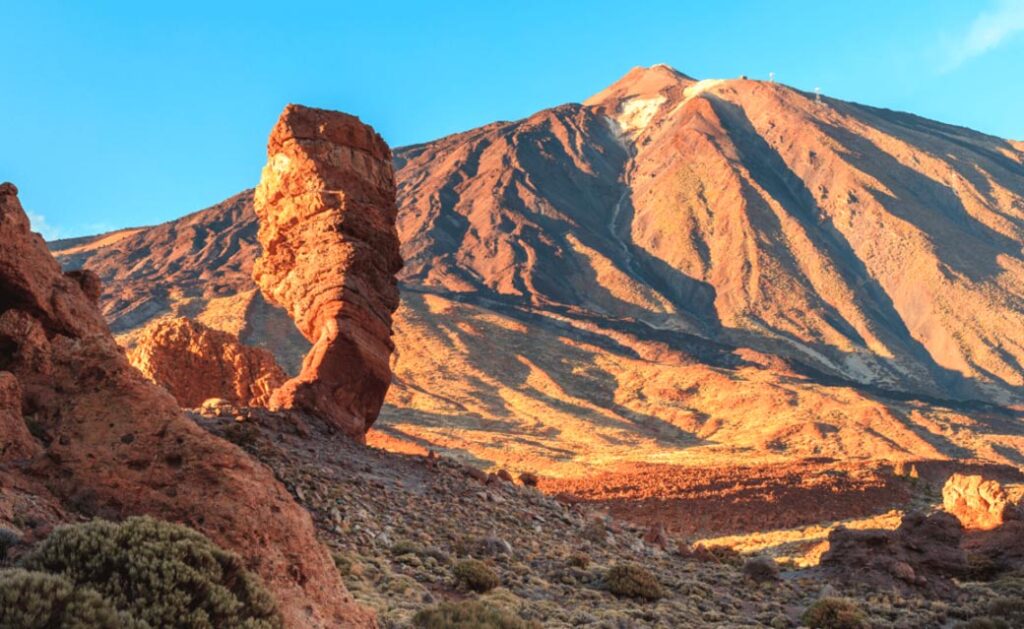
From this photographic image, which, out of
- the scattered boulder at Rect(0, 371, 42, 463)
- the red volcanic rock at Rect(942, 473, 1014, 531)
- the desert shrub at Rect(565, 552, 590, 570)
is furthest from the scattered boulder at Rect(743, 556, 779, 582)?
the scattered boulder at Rect(0, 371, 42, 463)

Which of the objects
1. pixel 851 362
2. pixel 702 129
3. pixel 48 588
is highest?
pixel 702 129

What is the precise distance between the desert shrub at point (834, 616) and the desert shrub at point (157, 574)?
33.4ft

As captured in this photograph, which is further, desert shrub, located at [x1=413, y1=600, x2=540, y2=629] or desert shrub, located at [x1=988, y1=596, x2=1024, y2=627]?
desert shrub, located at [x1=988, y1=596, x2=1024, y2=627]

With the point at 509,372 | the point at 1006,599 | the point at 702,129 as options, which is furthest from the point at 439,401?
the point at 702,129

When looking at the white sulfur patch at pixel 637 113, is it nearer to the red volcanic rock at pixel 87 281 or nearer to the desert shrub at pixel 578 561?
the red volcanic rock at pixel 87 281

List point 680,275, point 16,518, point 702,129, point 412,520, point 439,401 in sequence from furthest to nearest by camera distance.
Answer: point 702,129 → point 680,275 → point 439,401 → point 412,520 → point 16,518

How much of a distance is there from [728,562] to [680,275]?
99.0 metres

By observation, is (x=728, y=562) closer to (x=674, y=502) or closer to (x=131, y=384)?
(x=674, y=502)

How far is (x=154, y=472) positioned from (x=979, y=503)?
2411cm

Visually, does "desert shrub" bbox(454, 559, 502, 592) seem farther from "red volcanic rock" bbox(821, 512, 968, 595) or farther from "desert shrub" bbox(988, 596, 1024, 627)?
"red volcanic rock" bbox(821, 512, 968, 595)

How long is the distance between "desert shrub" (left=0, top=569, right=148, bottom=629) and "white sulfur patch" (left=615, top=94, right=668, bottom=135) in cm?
17327

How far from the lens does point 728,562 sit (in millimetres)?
20844

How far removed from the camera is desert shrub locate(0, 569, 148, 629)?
199 inches

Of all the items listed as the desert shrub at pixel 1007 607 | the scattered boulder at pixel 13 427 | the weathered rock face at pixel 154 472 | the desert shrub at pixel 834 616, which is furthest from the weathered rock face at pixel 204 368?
the desert shrub at pixel 1007 607
